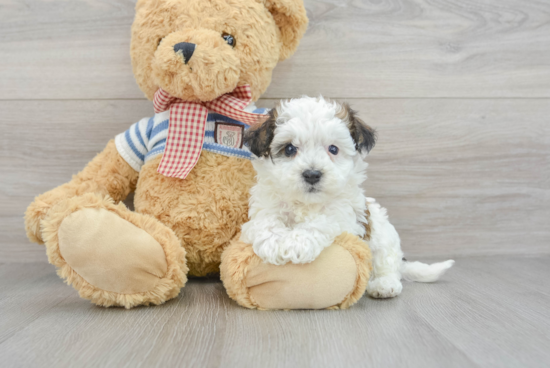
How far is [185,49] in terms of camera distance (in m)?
1.25

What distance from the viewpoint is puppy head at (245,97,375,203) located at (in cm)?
115

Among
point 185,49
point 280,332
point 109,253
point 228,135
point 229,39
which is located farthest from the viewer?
point 228,135

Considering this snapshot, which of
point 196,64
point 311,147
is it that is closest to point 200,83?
point 196,64

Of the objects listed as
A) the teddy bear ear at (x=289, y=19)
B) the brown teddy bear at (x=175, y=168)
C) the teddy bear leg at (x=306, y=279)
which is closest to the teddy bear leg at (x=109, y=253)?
the brown teddy bear at (x=175, y=168)

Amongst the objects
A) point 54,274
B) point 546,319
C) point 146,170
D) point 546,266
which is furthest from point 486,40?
point 54,274

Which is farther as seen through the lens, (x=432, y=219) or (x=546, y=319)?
(x=432, y=219)

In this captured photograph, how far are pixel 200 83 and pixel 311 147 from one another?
39 centimetres

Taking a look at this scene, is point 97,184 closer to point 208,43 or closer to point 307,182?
point 208,43

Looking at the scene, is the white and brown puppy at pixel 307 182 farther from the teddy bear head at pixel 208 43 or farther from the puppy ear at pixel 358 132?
the teddy bear head at pixel 208 43

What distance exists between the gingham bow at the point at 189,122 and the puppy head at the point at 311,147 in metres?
0.19

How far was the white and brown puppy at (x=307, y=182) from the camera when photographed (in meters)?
1.15

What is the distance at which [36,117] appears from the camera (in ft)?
5.82

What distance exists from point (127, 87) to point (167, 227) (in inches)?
30.0

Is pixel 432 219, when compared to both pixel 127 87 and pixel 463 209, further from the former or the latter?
pixel 127 87
